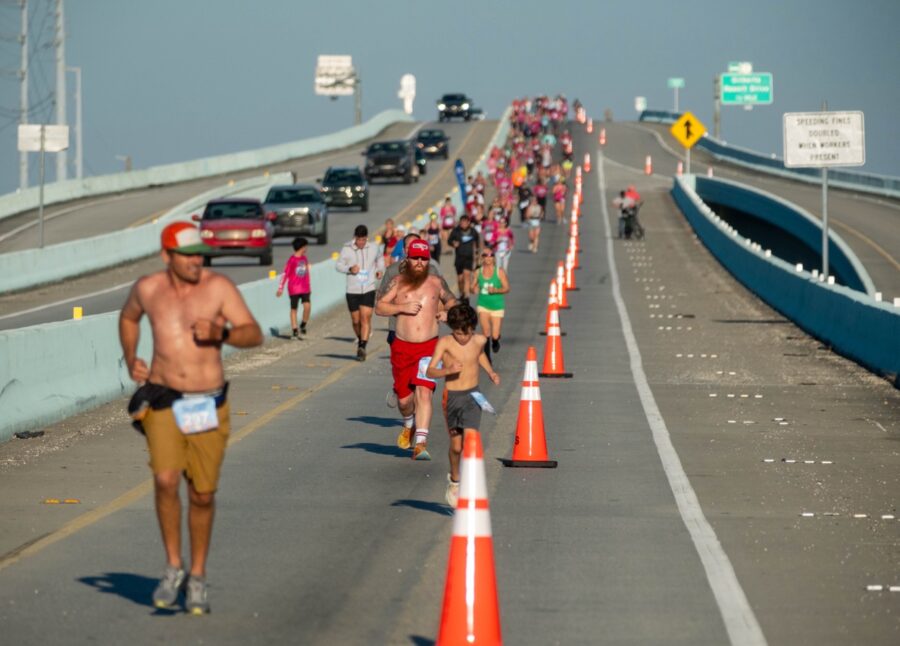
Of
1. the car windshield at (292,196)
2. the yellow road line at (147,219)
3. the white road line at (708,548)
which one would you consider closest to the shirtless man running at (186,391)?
the white road line at (708,548)

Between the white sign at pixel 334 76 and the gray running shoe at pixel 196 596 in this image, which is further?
the white sign at pixel 334 76

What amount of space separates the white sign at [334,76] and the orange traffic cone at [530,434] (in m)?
169

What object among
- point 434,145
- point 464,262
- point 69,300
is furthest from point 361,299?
point 434,145

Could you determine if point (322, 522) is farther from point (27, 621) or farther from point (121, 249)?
point (121, 249)

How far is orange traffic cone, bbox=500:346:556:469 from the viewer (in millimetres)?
14602

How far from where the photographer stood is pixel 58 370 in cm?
1836

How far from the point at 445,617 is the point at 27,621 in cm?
227

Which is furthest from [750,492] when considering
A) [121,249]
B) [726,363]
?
[121,249]

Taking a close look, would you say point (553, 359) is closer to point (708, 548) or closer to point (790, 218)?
point (708, 548)

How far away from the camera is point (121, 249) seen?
5184cm

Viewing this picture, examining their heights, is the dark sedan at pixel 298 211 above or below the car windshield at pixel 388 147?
below

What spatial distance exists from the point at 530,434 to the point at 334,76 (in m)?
171

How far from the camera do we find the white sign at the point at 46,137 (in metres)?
52.9

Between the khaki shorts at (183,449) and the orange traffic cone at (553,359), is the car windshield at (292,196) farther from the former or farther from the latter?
the khaki shorts at (183,449)
